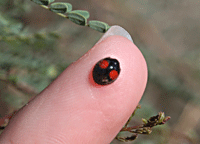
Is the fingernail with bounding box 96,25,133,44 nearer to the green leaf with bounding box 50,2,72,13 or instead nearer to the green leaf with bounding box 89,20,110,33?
the green leaf with bounding box 89,20,110,33

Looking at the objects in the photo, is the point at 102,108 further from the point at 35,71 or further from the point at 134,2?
the point at 134,2

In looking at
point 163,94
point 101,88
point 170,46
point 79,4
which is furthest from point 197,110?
point 101,88

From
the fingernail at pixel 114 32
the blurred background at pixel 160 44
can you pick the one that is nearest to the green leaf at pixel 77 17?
the fingernail at pixel 114 32

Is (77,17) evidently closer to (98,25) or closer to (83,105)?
(98,25)

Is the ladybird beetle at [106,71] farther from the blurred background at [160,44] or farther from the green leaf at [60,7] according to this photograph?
the blurred background at [160,44]

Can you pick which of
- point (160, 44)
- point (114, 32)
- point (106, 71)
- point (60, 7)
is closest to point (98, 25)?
point (114, 32)

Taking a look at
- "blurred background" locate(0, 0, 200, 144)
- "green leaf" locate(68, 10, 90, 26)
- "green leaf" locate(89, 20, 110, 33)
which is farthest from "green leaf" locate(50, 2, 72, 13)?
"blurred background" locate(0, 0, 200, 144)
